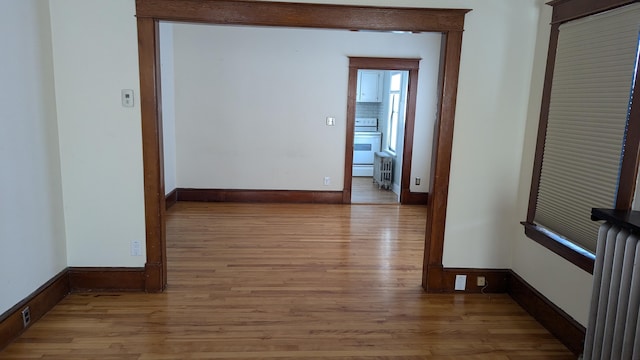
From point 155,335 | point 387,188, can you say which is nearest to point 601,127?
point 155,335

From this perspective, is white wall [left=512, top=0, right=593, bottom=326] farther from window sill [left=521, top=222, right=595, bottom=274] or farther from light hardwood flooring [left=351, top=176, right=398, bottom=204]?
light hardwood flooring [left=351, top=176, right=398, bottom=204]

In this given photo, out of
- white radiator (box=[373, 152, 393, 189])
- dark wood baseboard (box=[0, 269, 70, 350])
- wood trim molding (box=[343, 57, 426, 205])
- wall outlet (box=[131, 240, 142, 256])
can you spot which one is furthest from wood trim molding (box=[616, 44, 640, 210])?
white radiator (box=[373, 152, 393, 189])

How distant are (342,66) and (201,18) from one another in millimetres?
3480

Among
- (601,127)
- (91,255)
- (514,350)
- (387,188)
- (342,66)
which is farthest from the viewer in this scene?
(387,188)

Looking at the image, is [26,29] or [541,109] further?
[541,109]

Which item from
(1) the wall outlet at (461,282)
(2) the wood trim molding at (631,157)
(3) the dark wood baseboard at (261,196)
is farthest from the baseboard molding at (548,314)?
(3) the dark wood baseboard at (261,196)

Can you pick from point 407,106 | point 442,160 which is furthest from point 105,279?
point 407,106

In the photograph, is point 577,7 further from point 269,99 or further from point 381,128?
point 381,128

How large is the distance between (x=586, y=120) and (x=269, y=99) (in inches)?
175

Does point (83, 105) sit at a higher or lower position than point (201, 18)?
lower

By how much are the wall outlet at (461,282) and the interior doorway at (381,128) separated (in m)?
3.25

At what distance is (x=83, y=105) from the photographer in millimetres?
3064

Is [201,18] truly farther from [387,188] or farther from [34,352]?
[387,188]

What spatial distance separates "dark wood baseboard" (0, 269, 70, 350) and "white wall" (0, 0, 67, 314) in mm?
42
